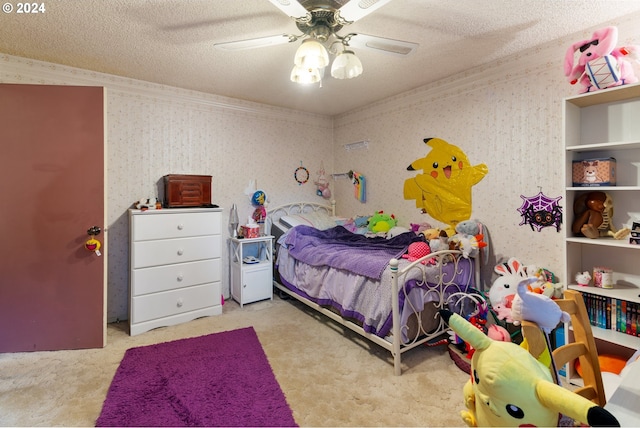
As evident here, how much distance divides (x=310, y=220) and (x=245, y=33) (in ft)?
7.38

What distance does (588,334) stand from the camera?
1.21m

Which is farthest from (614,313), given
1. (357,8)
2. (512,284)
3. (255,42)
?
(255,42)

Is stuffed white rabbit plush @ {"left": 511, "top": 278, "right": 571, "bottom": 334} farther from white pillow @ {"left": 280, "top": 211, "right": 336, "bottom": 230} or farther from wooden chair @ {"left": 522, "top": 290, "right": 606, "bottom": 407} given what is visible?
white pillow @ {"left": 280, "top": 211, "right": 336, "bottom": 230}

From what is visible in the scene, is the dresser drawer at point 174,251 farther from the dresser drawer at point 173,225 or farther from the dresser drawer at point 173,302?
the dresser drawer at point 173,302

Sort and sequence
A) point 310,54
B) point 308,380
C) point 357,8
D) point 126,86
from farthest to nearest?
point 126,86 < point 308,380 < point 310,54 < point 357,8

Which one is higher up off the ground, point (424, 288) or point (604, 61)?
A: point (604, 61)

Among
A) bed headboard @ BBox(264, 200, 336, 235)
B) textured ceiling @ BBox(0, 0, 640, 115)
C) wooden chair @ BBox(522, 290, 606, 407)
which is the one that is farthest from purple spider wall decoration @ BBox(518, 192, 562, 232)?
bed headboard @ BBox(264, 200, 336, 235)

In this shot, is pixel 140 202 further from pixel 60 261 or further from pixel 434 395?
pixel 434 395

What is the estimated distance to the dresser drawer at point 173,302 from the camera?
9.43ft

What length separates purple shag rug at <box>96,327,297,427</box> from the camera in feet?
5.80

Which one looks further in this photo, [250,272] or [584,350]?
[250,272]

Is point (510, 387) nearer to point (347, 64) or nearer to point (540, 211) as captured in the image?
point (347, 64)

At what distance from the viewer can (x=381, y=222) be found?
3.65 meters

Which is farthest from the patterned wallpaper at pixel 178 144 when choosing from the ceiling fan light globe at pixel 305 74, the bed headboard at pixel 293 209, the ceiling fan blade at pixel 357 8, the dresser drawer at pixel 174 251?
the ceiling fan blade at pixel 357 8
